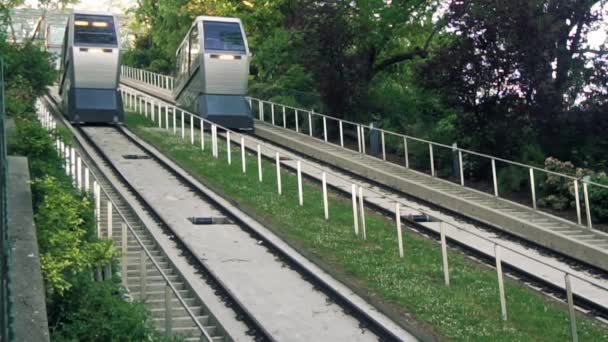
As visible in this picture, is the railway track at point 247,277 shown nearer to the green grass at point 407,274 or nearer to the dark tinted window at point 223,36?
the green grass at point 407,274

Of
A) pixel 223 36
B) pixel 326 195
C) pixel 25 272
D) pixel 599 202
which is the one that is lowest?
pixel 599 202

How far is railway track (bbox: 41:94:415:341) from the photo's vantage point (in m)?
11.1

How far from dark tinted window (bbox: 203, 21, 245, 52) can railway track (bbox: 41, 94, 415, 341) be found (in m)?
11.0

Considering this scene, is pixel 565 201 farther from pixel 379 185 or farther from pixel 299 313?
pixel 299 313

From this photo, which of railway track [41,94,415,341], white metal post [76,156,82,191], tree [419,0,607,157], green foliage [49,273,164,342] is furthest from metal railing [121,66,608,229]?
green foliage [49,273,164,342]

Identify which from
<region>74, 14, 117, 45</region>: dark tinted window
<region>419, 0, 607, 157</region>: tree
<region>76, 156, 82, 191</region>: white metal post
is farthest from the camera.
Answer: <region>74, 14, 117, 45</region>: dark tinted window

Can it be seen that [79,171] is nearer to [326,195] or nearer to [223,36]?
[326,195]

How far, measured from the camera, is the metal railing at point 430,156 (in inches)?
713

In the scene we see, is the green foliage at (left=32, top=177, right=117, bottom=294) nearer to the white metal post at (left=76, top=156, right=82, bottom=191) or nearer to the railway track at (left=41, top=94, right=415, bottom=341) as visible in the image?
the railway track at (left=41, top=94, right=415, bottom=341)

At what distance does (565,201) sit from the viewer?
18.7m

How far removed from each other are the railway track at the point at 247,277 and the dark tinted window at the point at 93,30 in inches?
438

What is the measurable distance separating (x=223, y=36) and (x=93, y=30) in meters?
4.75

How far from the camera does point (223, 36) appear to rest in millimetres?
31609

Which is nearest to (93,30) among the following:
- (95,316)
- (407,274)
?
(407,274)
